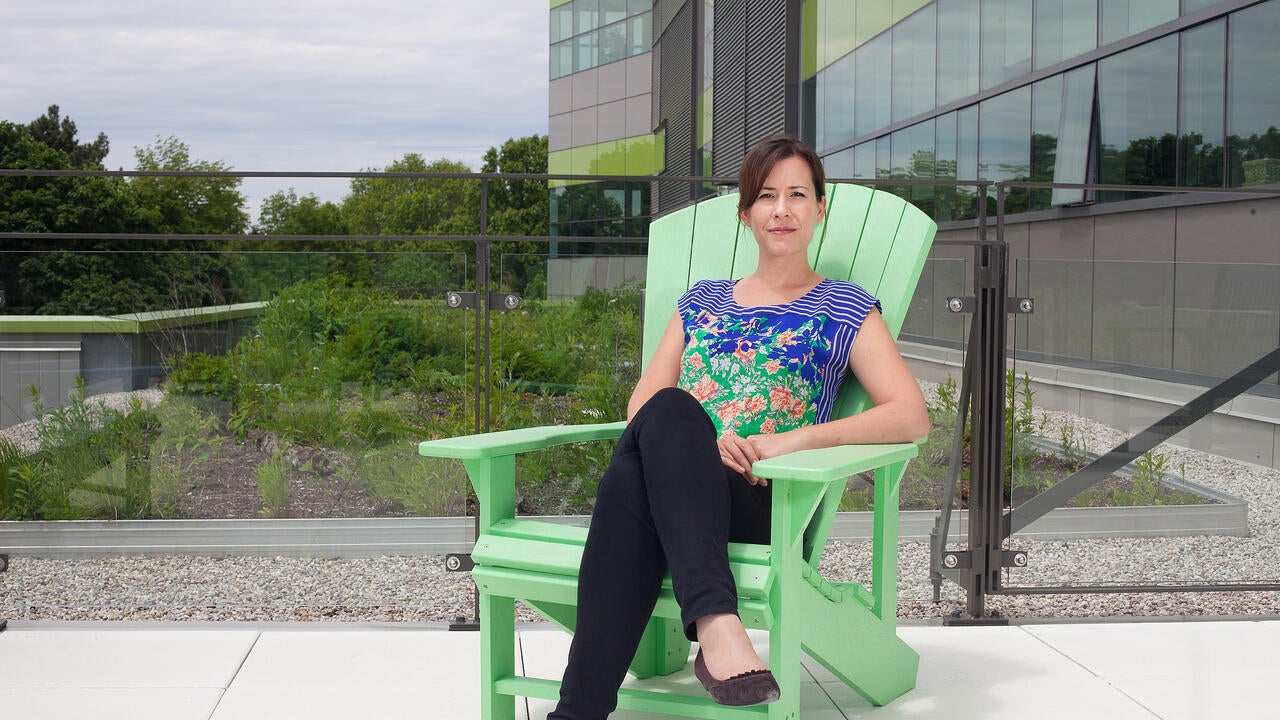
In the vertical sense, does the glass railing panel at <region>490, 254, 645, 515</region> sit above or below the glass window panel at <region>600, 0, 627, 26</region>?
below

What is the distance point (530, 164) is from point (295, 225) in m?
9.05

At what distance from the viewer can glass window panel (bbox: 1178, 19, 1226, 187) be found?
4.61 m

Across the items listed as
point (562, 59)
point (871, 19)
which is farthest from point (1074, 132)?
point (562, 59)

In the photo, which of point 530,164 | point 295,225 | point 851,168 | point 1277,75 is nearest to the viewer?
point 1277,75

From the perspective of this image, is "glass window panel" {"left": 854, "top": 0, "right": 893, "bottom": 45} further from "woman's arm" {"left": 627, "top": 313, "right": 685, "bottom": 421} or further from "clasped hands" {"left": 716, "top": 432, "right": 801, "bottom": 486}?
"clasped hands" {"left": 716, "top": 432, "right": 801, "bottom": 486}

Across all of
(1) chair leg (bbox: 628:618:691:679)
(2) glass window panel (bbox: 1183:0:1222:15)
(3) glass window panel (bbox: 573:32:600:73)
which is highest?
(3) glass window panel (bbox: 573:32:600:73)

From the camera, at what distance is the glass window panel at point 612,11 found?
17641 millimetres

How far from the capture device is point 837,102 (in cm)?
876

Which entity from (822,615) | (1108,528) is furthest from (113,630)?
(1108,528)

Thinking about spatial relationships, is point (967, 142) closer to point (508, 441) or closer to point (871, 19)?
point (871, 19)

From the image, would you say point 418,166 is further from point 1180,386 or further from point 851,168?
point 1180,386

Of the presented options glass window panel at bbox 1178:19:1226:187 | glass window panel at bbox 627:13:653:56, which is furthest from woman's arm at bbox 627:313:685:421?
glass window panel at bbox 627:13:653:56

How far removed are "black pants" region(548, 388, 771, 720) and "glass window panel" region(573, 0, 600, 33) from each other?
17.6 m

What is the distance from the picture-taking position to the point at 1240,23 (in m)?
4.45
